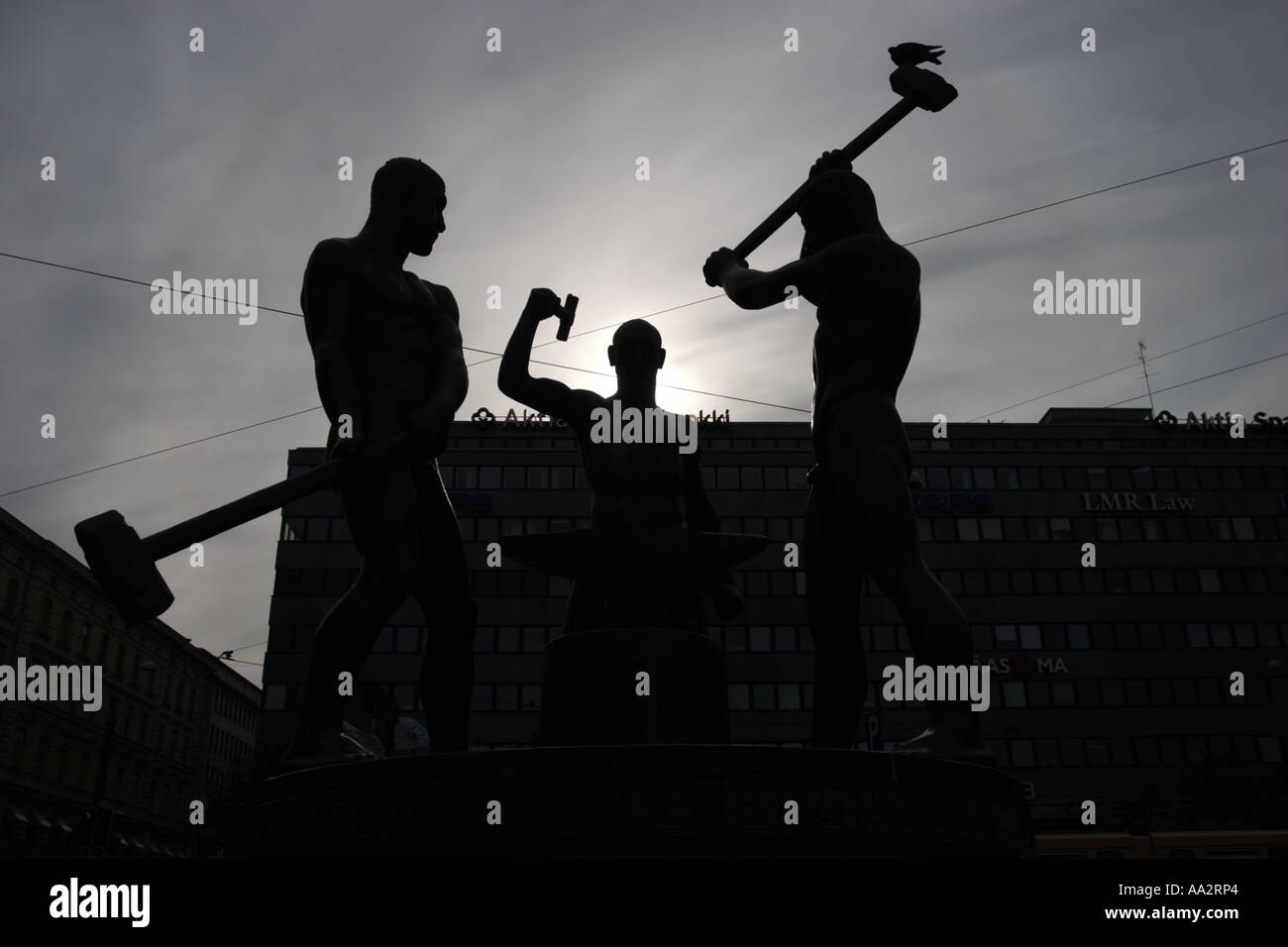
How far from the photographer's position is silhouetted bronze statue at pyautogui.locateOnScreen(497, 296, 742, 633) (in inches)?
243

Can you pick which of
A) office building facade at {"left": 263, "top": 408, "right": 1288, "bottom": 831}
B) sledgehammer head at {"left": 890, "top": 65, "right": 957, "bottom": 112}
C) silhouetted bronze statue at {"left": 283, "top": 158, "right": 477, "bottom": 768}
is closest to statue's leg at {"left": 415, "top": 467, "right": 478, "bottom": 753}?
silhouetted bronze statue at {"left": 283, "top": 158, "right": 477, "bottom": 768}

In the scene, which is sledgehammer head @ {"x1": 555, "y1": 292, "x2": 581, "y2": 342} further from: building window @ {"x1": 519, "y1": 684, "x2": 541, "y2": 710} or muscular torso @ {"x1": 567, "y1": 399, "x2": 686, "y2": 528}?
building window @ {"x1": 519, "y1": 684, "x2": 541, "y2": 710}

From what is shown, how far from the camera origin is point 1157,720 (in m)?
49.7

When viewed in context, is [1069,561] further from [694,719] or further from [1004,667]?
[694,719]

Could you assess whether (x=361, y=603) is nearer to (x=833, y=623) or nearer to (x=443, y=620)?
(x=443, y=620)

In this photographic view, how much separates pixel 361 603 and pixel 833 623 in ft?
8.17

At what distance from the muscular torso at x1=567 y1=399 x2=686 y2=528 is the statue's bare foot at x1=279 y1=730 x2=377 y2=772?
195 cm

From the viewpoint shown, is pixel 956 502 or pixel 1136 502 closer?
pixel 956 502

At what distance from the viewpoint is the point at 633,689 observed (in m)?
5.41

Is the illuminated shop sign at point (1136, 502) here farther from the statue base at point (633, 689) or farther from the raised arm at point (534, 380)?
the statue base at point (633, 689)

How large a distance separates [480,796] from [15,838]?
5021cm

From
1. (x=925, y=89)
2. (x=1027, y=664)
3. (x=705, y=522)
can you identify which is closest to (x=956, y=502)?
(x=1027, y=664)
